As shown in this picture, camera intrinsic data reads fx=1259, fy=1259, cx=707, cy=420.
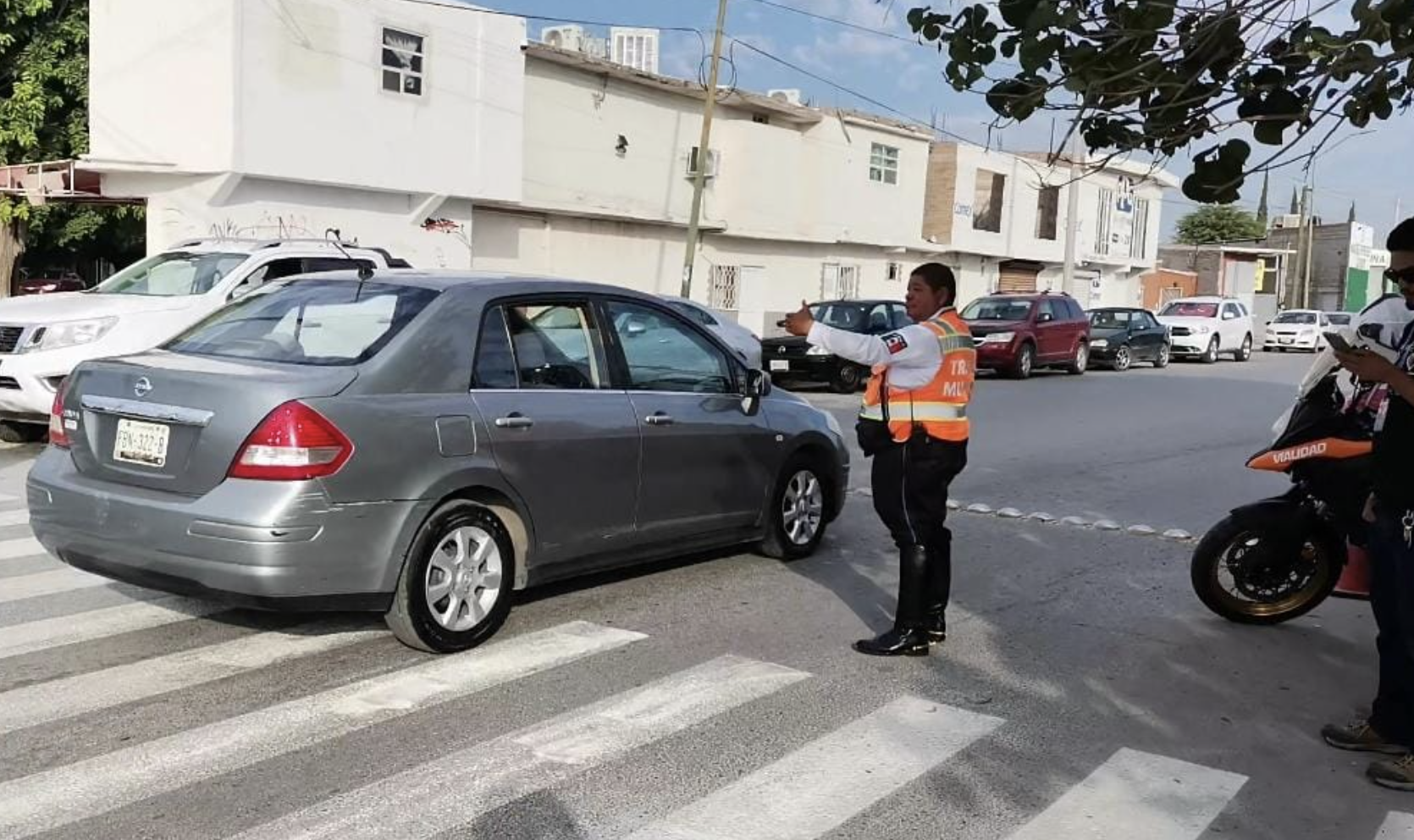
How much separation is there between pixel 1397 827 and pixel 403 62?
21251 millimetres

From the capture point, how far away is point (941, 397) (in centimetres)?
555

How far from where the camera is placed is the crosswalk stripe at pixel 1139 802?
3.94m

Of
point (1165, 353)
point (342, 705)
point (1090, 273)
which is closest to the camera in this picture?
point (342, 705)

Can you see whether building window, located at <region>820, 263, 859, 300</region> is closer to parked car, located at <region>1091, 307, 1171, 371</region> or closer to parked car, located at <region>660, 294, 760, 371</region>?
parked car, located at <region>1091, 307, 1171, 371</region>

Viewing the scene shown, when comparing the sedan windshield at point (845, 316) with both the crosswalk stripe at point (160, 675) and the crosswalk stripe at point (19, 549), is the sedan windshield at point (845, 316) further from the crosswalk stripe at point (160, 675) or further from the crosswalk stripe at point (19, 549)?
the crosswalk stripe at point (160, 675)

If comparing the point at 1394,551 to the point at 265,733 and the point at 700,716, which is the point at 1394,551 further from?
the point at 265,733

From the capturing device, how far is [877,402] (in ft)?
18.5

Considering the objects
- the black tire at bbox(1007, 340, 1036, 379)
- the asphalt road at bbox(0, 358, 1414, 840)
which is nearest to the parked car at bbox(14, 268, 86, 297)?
the black tire at bbox(1007, 340, 1036, 379)

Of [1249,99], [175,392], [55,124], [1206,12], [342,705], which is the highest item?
[55,124]

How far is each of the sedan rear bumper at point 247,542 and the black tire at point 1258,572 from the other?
3.93 m

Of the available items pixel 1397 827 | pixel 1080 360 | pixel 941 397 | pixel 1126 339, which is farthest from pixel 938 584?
pixel 1126 339

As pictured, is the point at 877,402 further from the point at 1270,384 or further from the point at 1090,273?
the point at 1090,273

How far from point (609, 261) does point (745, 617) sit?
874 inches

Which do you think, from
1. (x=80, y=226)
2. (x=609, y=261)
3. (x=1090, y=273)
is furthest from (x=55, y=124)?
(x=1090, y=273)
